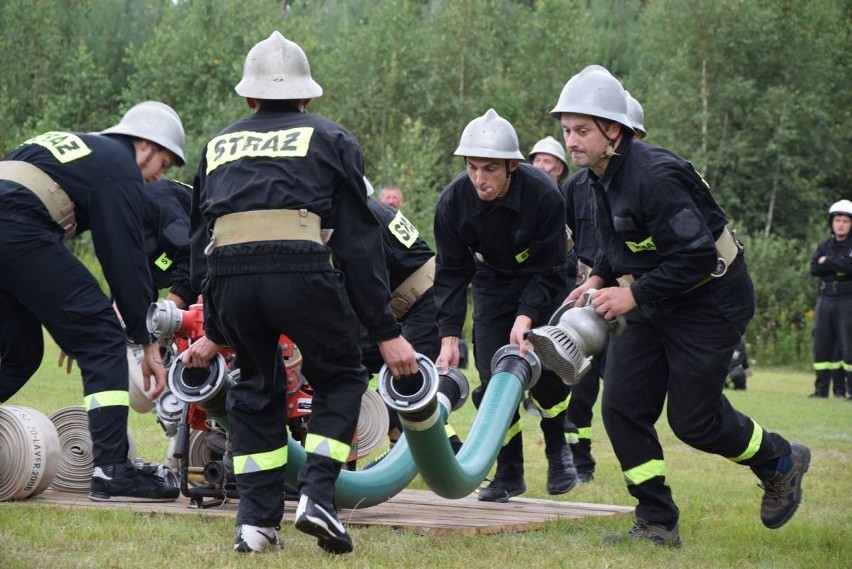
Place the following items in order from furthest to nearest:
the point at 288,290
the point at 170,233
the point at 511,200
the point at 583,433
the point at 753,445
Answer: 1. the point at 583,433
2. the point at 170,233
3. the point at 511,200
4. the point at 753,445
5. the point at 288,290

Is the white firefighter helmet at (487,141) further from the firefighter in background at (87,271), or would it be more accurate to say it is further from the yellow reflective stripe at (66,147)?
the yellow reflective stripe at (66,147)

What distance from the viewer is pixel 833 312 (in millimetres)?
17766

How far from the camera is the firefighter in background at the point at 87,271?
6504 millimetres

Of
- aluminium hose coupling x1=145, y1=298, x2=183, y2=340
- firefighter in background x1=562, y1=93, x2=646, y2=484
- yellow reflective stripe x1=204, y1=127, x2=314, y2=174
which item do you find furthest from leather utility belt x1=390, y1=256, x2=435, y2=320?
yellow reflective stripe x1=204, y1=127, x2=314, y2=174

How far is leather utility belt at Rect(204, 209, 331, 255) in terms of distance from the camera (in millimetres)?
5012

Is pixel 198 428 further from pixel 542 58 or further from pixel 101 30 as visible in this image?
pixel 101 30

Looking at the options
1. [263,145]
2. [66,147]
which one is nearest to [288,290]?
[263,145]

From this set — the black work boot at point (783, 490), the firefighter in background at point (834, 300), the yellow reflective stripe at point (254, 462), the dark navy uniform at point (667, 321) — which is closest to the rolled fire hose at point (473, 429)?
the yellow reflective stripe at point (254, 462)

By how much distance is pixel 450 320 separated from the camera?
755cm

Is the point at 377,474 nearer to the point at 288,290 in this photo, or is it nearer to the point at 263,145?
the point at 288,290

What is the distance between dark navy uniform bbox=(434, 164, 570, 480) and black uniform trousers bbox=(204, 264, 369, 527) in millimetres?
2263

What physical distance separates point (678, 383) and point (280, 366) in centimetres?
190

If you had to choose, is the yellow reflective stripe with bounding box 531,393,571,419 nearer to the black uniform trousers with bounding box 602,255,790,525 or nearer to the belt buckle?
the black uniform trousers with bounding box 602,255,790,525

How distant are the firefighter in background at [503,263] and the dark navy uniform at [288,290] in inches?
78.7
